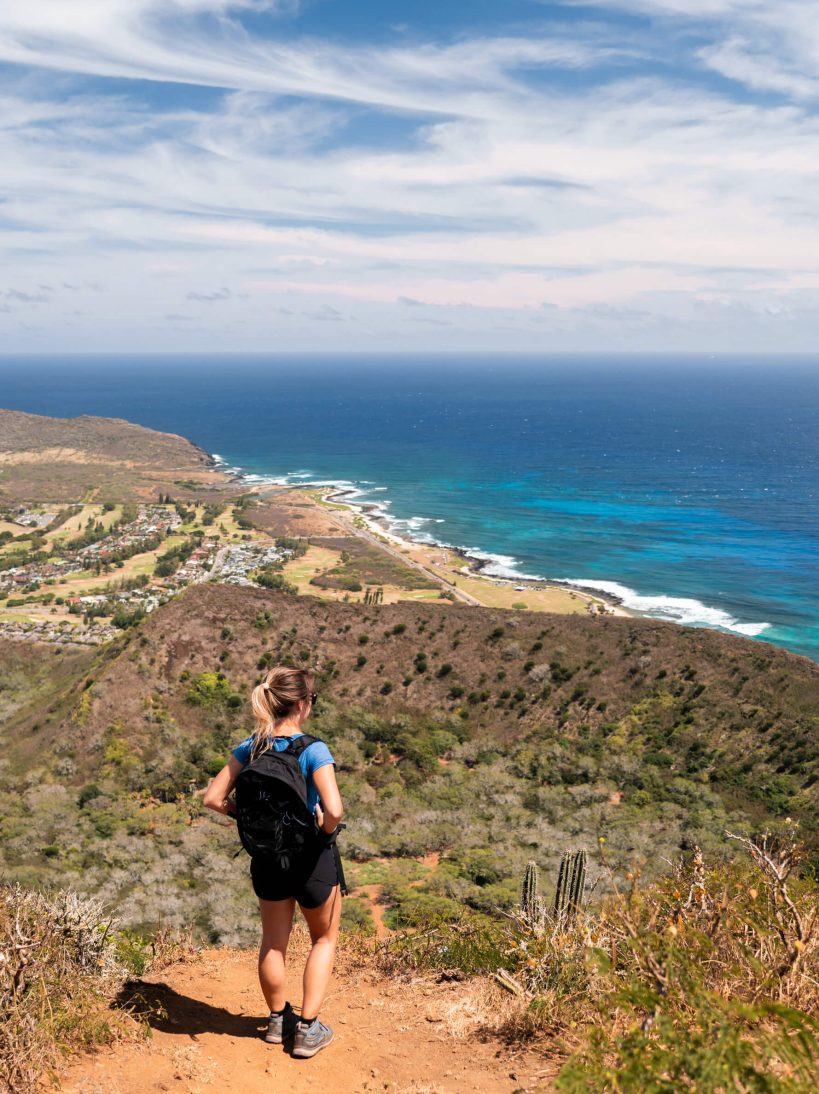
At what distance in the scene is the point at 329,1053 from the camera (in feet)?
16.7

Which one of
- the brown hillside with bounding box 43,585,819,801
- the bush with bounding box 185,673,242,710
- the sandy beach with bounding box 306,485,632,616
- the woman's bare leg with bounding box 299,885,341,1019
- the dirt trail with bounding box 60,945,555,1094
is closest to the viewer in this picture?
the dirt trail with bounding box 60,945,555,1094

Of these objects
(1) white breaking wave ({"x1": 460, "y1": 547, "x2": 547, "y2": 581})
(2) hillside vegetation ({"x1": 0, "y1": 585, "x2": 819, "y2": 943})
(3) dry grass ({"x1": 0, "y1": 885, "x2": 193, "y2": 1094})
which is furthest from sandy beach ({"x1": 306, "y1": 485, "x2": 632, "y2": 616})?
(3) dry grass ({"x1": 0, "y1": 885, "x2": 193, "y2": 1094})

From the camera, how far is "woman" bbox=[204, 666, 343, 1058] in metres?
4.77

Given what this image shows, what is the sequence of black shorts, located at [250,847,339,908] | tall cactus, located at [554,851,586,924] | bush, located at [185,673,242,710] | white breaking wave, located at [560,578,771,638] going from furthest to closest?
white breaking wave, located at [560,578,771,638]
bush, located at [185,673,242,710]
tall cactus, located at [554,851,586,924]
black shorts, located at [250,847,339,908]

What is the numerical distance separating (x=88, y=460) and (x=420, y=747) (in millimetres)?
120031

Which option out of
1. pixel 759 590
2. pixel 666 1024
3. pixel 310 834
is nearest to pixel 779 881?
pixel 666 1024

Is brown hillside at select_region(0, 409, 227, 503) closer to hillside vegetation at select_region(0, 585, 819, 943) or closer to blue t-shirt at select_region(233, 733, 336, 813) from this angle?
hillside vegetation at select_region(0, 585, 819, 943)

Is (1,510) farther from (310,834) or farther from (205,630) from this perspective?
(310,834)

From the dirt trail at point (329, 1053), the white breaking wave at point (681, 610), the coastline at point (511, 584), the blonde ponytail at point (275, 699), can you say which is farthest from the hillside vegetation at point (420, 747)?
the white breaking wave at point (681, 610)

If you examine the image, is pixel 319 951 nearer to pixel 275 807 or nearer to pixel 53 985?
pixel 275 807

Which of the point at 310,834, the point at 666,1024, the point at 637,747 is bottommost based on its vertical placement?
the point at 637,747

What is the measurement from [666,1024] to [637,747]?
28535mm

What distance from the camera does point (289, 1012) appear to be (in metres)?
5.27

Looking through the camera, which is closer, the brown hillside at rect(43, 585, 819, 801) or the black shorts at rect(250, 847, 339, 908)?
the black shorts at rect(250, 847, 339, 908)
